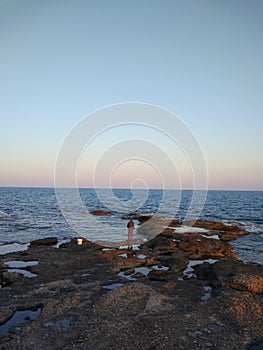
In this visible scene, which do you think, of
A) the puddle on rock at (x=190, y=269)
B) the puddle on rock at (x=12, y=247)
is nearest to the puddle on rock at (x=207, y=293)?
the puddle on rock at (x=190, y=269)

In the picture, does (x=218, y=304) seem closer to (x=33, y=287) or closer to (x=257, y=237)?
(x=33, y=287)

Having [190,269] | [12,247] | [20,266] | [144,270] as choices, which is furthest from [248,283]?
[12,247]

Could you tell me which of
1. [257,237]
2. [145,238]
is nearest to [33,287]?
[145,238]

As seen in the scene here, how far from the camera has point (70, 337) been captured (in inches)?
501

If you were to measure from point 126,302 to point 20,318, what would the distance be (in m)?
5.91

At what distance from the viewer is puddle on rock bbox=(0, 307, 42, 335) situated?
539 inches

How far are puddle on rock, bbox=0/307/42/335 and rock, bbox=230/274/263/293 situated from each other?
13431 millimetres

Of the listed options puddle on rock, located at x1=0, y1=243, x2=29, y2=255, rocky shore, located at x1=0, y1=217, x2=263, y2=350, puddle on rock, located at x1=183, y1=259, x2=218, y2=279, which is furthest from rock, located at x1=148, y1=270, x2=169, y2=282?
puddle on rock, located at x1=0, y1=243, x2=29, y2=255

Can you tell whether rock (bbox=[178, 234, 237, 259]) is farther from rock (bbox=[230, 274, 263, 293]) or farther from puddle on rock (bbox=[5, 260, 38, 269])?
puddle on rock (bbox=[5, 260, 38, 269])

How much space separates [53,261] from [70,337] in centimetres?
1428

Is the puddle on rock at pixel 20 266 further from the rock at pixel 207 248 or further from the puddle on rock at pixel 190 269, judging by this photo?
the rock at pixel 207 248

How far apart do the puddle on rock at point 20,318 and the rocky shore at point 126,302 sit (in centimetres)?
5

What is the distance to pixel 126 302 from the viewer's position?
1645 cm

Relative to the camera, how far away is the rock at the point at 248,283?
1923 cm
